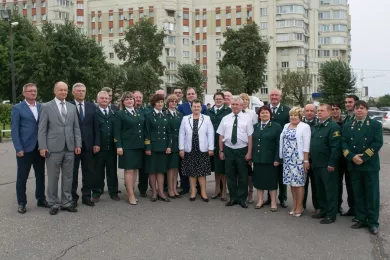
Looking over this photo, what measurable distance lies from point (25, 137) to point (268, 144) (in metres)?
4.24

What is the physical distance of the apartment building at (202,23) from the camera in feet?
230

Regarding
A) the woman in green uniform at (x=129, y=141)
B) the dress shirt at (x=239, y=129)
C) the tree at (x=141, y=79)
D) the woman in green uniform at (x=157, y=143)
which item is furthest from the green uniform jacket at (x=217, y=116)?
the tree at (x=141, y=79)

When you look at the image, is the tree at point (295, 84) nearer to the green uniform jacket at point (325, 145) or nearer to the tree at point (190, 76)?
the tree at point (190, 76)

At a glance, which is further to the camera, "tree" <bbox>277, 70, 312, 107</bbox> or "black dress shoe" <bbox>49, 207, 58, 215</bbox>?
"tree" <bbox>277, 70, 312, 107</bbox>

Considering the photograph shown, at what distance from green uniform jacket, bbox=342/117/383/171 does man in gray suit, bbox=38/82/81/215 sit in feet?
14.9

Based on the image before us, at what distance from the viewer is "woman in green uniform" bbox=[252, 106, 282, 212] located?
24.9 ft

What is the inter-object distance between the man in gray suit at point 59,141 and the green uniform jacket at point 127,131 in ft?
2.62

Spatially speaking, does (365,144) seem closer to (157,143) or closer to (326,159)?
→ (326,159)

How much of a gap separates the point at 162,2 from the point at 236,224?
66336 millimetres

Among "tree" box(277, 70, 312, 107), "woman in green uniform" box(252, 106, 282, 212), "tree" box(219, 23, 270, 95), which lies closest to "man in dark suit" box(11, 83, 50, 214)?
"woman in green uniform" box(252, 106, 282, 212)

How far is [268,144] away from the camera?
759cm

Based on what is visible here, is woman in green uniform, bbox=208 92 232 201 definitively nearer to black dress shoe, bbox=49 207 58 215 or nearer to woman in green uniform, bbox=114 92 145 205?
woman in green uniform, bbox=114 92 145 205

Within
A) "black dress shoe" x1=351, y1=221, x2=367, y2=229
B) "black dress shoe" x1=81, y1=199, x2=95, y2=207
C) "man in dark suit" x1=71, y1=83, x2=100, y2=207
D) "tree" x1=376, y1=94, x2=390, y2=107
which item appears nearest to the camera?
"black dress shoe" x1=351, y1=221, x2=367, y2=229

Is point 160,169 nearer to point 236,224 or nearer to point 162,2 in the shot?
point 236,224
